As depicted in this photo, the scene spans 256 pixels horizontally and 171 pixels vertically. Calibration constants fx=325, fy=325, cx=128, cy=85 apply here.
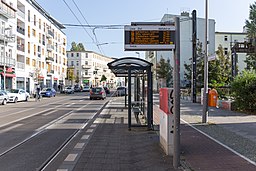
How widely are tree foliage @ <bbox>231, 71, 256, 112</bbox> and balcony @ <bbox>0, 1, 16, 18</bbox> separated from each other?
A: 111ft

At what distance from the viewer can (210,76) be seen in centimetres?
3712

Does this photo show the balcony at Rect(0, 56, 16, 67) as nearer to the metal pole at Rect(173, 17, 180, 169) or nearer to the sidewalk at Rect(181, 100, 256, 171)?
the sidewalk at Rect(181, 100, 256, 171)

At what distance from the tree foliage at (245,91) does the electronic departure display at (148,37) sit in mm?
12295

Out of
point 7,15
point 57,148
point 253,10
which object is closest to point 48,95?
point 7,15

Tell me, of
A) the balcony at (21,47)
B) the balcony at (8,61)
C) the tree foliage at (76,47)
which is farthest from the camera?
the tree foliage at (76,47)

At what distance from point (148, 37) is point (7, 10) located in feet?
137

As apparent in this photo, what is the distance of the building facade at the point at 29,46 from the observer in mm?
46000

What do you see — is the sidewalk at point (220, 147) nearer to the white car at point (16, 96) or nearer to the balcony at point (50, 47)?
the white car at point (16, 96)

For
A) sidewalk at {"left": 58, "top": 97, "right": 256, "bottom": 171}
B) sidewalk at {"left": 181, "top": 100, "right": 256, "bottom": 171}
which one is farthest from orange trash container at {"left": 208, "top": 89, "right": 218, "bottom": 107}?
sidewalk at {"left": 58, "top": 97, "right": 256, "bottom": 171}

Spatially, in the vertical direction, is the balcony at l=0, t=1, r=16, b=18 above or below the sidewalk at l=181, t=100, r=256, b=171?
above

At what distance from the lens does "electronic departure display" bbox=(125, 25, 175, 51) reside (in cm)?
773

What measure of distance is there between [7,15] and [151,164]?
141 feet

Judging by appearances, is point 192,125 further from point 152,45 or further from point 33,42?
point 33,42

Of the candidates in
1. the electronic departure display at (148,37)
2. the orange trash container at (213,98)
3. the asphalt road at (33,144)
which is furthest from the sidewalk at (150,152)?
the orange trash container at (213,98)
